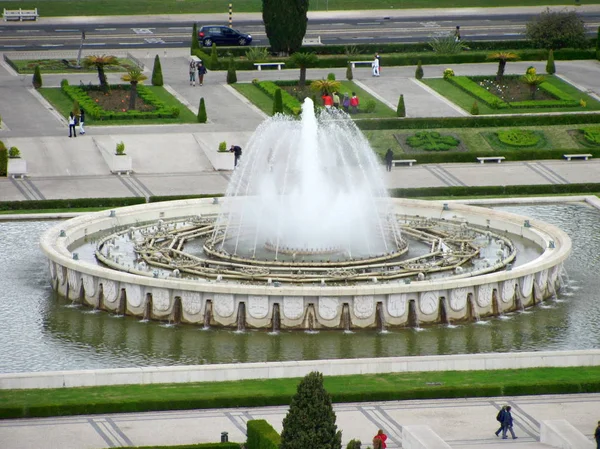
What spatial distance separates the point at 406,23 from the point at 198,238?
5631 centimetres

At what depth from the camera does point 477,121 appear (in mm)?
83375

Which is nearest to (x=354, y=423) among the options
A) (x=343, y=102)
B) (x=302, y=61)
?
(x=343, y=102)

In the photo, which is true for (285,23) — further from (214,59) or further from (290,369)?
(290,369)

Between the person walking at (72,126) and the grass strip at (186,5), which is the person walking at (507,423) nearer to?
the person walking at (72,126)

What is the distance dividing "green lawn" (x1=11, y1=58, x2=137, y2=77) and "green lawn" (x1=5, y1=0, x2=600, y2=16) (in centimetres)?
1809

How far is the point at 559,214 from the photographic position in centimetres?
6706

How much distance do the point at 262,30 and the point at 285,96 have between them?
73.8 ft

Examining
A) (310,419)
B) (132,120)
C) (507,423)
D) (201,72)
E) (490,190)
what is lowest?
(132,120)

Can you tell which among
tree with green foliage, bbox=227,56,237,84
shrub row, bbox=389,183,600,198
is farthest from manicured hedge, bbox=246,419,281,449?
tree with green foliage, bbox=227,56,237,84

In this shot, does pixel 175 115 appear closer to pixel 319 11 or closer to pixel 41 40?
pixel 41 40

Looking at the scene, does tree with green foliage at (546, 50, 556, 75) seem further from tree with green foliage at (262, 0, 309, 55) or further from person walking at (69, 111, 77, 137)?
person walking at (69, 111, 77, 137)

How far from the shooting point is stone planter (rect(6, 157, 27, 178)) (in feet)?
243

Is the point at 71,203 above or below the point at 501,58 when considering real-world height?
below

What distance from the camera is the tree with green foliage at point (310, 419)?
36812mm
